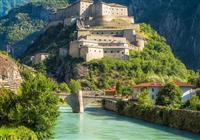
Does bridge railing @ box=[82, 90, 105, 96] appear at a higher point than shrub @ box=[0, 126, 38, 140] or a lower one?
higher

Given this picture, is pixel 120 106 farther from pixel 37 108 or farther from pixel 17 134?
pixel 17 134

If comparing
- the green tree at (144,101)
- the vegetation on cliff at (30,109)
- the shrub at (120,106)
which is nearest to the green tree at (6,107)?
the vegetation on cliff at (30,109)

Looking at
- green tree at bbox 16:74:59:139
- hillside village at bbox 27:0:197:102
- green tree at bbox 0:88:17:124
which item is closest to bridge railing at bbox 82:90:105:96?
hillside village at bbox 27:0:197:102

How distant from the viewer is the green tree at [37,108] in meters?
47.3

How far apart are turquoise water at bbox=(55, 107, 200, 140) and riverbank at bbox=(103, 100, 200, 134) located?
3.73 feet

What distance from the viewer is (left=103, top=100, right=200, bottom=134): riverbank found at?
67625 millimetres

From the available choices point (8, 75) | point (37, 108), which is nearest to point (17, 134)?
point (37, 108)

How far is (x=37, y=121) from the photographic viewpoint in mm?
47656

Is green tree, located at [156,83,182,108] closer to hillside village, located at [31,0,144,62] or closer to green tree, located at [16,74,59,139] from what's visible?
green tree, located at [16,74,59,139]

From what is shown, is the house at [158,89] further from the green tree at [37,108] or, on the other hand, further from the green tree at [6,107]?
the green tree at [6,107]

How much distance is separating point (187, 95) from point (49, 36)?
84687mm

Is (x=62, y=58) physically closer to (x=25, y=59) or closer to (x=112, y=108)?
(x=25, y=59)

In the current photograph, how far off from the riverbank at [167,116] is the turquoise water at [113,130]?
1138mm

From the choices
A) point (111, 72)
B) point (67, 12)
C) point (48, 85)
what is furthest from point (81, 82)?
point (48, 85)
